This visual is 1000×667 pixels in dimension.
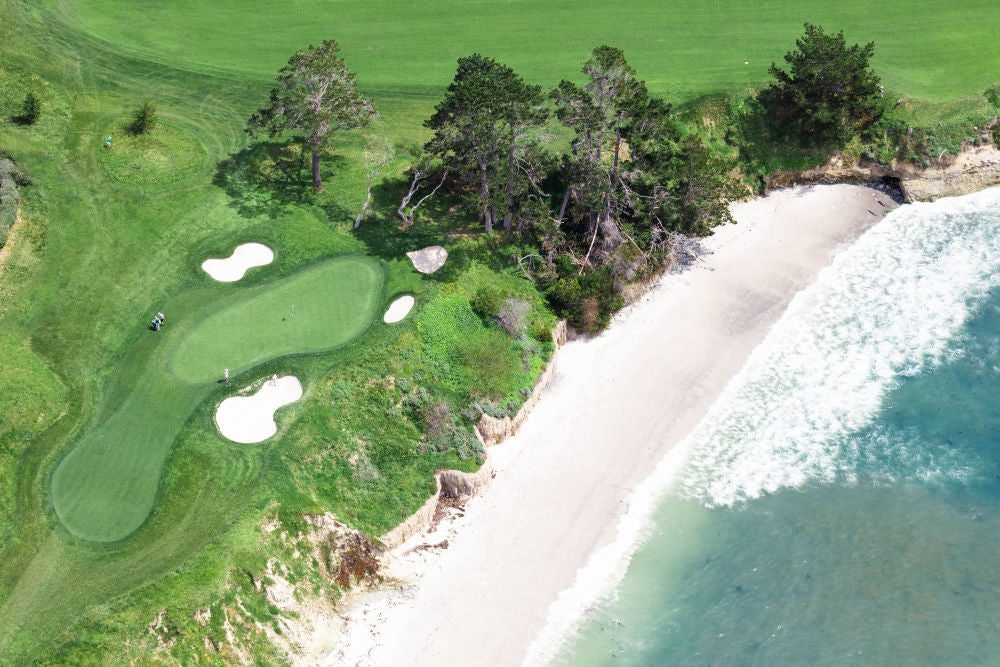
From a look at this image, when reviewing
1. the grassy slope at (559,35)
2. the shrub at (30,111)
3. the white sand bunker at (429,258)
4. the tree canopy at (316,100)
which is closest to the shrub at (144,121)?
the shrub at (30,111)

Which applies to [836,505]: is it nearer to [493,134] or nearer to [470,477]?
[470,477]

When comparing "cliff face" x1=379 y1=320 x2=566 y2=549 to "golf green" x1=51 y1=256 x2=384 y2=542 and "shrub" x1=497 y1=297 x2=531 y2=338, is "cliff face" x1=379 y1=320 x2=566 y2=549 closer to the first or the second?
"shrub" x1=497 y1=297 x2=531 y2=338

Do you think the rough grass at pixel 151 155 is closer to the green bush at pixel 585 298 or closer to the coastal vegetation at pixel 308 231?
A: the coastal vegetation at pixel 308 231

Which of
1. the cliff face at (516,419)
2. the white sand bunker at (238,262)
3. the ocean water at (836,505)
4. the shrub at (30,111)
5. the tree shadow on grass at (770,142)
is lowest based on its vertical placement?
the ocean water at (836,505)

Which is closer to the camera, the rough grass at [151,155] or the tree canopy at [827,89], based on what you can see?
the rough grass at [151,155]

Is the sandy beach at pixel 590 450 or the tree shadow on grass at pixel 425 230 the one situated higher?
the tree shadow on grass at pixel 425 230

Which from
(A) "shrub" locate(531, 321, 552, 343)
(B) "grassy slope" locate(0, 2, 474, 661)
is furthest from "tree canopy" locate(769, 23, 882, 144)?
(B) "grassy slope" locate(0, 2, 474, 661)

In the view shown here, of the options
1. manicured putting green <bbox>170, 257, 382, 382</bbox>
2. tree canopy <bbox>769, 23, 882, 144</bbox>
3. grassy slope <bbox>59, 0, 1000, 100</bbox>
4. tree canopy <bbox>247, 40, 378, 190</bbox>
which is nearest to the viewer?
manicured putting green <bbox>170, 257, 382, 382</bbox>
